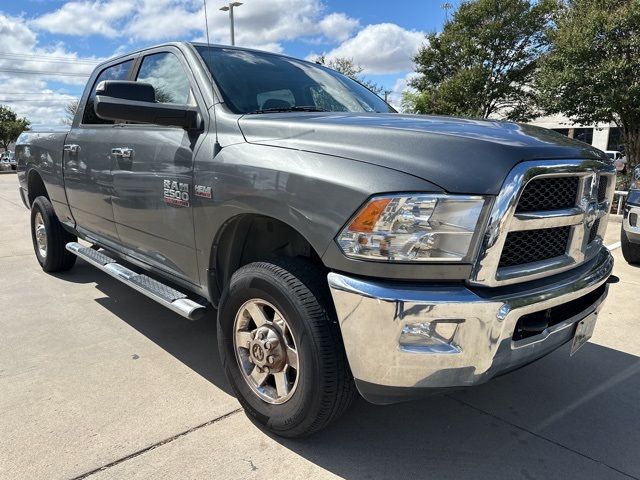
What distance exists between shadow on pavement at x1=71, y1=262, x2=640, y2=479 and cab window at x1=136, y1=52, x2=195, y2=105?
1648 mm

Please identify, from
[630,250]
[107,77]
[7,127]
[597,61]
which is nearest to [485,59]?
[597,61]

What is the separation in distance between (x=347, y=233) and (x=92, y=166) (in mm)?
2610

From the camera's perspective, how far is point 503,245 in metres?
1.93

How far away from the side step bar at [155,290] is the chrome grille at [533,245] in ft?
5.27

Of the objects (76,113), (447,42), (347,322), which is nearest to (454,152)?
(347,322)

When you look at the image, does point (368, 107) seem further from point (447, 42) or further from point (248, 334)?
point (447, 42)

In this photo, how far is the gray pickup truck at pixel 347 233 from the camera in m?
1.88

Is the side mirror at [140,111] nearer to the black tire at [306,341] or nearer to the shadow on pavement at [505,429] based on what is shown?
the black tire at [306,341]

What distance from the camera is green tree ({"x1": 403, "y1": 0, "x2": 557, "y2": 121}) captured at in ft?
61.5

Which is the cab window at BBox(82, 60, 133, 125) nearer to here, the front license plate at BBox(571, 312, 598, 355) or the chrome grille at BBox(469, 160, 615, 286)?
the chrome grille at BBox(469, 160, 615, 286)

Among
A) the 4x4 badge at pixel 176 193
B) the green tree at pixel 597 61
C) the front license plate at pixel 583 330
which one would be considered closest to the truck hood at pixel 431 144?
the 4x4 badge at pixel 176 193

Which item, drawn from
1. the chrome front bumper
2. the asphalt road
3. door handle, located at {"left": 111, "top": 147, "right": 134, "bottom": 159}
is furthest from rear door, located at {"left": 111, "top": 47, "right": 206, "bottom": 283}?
the chrome front bumper

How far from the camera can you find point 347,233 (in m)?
1.96

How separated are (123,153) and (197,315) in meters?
1.27
